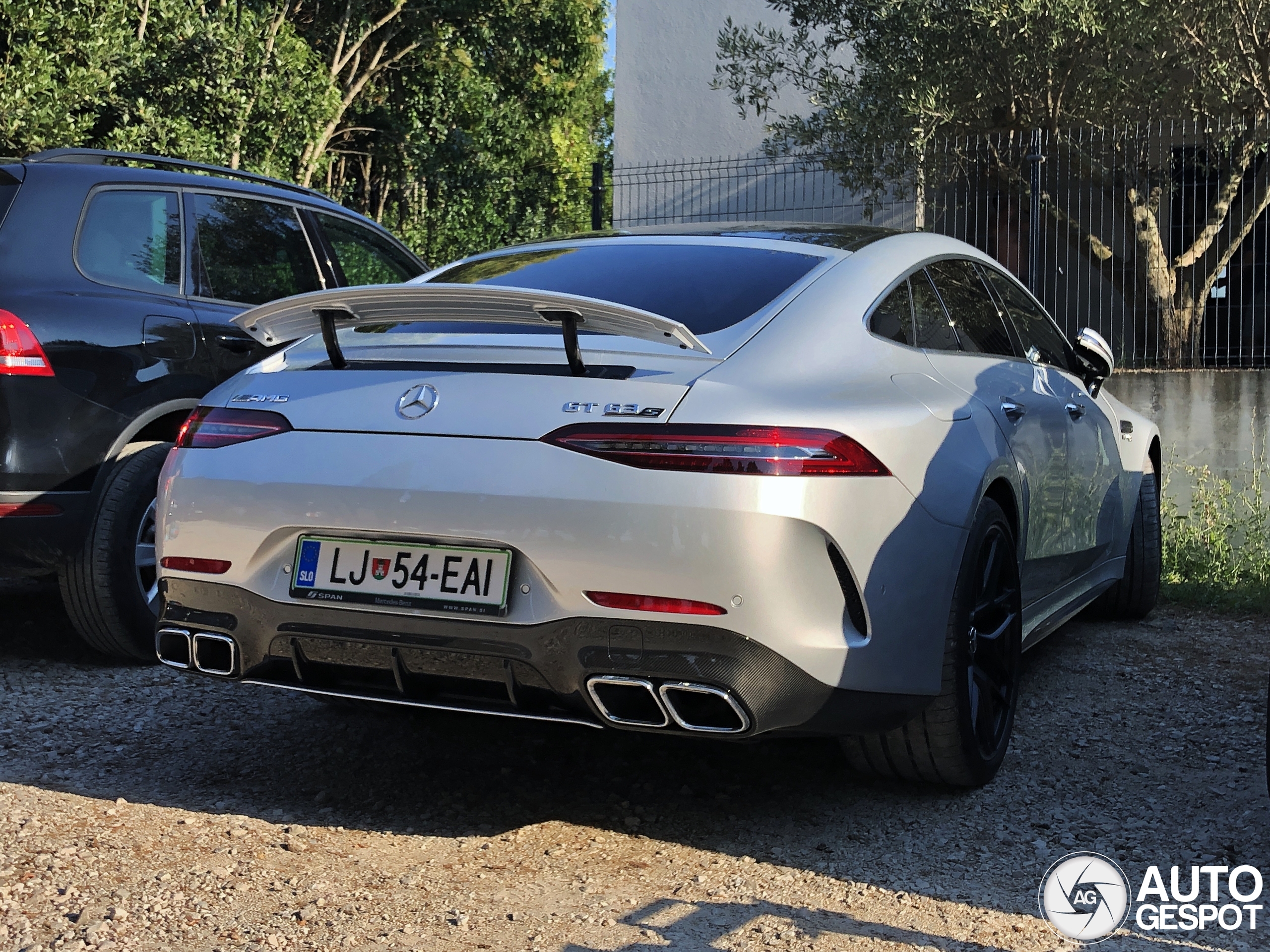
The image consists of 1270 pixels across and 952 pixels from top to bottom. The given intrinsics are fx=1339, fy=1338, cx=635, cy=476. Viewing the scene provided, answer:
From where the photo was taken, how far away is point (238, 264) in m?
5.49

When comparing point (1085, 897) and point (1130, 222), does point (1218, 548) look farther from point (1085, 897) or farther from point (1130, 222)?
point (1130, 222)

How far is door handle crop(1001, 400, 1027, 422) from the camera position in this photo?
3861mm

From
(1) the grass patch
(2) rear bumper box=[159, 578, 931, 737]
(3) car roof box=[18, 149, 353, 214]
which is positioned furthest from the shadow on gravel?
(1) the grass patch

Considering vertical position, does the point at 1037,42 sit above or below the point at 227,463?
above

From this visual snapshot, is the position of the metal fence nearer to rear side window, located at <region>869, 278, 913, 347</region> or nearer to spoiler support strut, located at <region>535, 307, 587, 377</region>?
rear side window, located at <region>869, 278, 913, 347</region>

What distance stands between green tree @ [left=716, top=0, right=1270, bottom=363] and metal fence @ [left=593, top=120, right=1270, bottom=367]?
0.03m

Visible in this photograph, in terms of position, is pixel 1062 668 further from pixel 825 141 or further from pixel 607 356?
pixel 825 141

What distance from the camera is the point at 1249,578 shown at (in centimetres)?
704

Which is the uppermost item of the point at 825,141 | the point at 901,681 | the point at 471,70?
the point at 471,70

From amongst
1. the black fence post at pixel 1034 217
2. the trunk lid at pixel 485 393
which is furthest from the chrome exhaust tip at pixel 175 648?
the black fence post at pixel 1034 217

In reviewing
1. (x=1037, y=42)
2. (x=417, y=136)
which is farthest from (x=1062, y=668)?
(x=417, y=136)

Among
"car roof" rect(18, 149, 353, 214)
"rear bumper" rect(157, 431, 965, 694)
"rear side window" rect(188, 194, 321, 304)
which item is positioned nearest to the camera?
"rear bumper" rect(157, 431, 965, 694)

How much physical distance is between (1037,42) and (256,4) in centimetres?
859

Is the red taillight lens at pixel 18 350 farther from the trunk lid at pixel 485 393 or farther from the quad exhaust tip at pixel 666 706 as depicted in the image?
the quad exhaust tip at pixel 666 706
